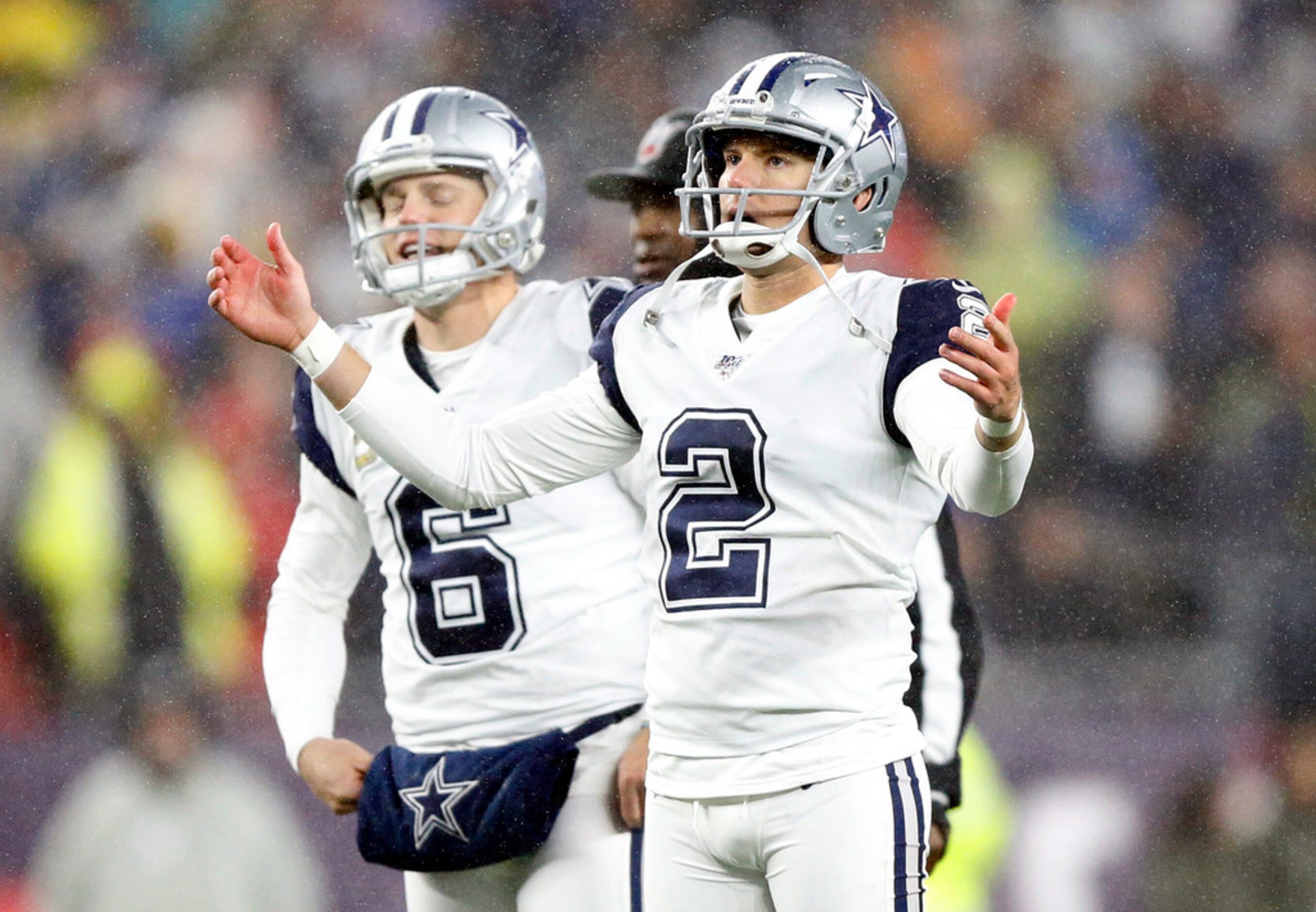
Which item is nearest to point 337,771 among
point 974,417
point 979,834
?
point 974,417

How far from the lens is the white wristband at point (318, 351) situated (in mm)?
1529

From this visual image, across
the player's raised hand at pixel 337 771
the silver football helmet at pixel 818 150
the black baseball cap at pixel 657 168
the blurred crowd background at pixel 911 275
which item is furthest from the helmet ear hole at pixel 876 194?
the blurred crowd background at pixel 911 275

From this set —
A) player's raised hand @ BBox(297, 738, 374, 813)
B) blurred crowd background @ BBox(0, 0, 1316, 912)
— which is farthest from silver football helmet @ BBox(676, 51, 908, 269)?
blurred crowd background @ BBox(0, 0, 1316, 912)

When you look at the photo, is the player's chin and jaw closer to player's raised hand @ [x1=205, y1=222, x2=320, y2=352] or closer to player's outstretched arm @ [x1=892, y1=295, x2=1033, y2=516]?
player's outstretched arm @ [x1=892, y1=295, x2=1033, y2=516]

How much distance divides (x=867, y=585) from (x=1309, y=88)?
2227 millimetres

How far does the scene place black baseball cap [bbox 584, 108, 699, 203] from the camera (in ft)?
7.16

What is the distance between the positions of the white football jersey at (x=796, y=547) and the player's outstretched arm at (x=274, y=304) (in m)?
0.31

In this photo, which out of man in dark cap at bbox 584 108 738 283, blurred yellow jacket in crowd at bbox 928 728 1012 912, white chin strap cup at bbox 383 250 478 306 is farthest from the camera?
blurred yellow jacket in crowd at bbox 928 728 1012 912

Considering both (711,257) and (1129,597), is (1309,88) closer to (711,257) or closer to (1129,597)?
(1129,597)

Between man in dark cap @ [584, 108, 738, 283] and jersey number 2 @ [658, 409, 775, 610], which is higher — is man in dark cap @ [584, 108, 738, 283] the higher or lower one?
the higher one

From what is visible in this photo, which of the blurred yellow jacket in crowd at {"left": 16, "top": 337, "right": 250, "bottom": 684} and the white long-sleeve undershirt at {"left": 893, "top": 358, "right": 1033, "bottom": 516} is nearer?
the white long-sleeve undershirt at {"left": 893, "top": 358, "right": 1033, "bottom": 516}

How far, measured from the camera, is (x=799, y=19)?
10.8ft

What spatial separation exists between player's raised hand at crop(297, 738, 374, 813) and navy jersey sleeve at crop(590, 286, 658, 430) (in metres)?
0.58

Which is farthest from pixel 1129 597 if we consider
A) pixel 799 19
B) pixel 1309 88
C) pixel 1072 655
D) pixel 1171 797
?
pixel 799 19
